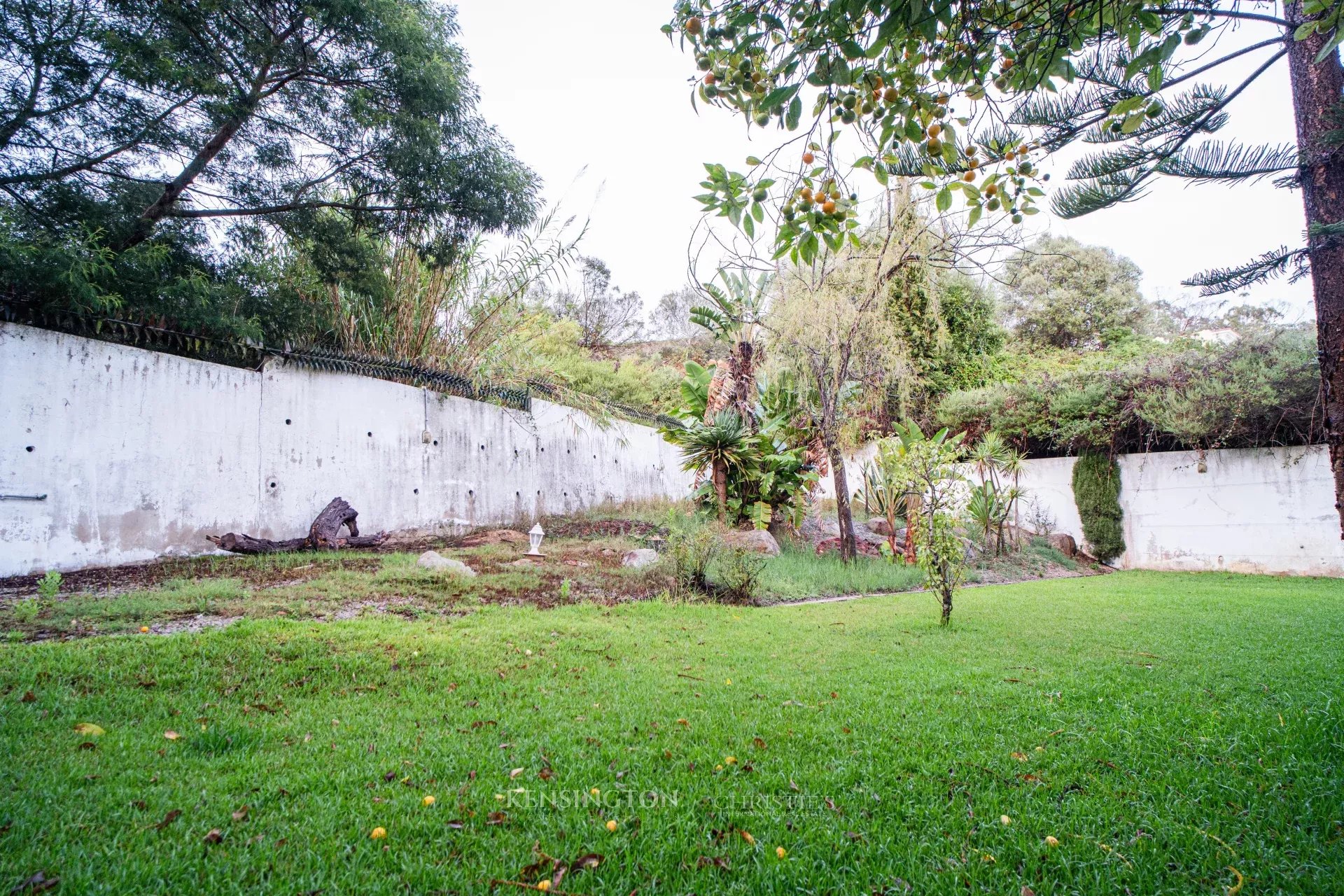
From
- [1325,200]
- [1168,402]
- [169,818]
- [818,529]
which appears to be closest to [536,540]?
[169,818]

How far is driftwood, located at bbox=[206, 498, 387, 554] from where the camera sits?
22.5 feet

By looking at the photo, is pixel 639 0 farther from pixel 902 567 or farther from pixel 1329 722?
pixel 902 567

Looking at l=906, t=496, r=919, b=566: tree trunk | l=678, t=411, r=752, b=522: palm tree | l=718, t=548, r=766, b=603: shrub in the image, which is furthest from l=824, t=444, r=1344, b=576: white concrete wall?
l=718, t=548, r=766, b=603: shrub

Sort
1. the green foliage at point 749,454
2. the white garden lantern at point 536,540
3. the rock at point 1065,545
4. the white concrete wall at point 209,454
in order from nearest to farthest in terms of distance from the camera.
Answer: the white concrete wall at point 209,454, the white garden lantern at point 536,540, the green foliage at point 749,454, the rock at point 1065,545

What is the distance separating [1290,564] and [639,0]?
12753 mm

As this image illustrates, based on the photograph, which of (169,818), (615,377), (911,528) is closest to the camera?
(169,818)

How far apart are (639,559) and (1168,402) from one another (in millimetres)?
9207

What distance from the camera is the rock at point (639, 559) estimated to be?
7508 millimetres

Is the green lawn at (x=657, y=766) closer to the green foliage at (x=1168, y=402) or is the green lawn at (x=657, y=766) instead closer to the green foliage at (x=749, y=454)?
Answer: the green foliage at (x=749, y=454)

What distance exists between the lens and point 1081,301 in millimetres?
21281

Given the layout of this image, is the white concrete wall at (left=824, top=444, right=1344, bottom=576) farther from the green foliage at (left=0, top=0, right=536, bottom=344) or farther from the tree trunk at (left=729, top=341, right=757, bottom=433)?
the green foliage at (left=0, top=0, right=536, bottom=344)

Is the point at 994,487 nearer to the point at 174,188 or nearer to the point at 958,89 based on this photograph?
the point at 958,89

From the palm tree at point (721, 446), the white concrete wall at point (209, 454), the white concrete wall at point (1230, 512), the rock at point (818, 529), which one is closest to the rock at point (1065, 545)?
the white concrete wall at point (1230, 512)

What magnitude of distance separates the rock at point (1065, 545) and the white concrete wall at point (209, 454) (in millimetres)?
10145
